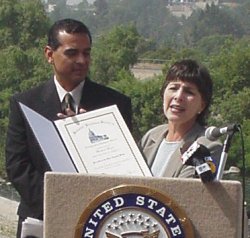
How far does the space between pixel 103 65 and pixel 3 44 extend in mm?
3849

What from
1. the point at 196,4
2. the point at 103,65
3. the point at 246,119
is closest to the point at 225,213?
the point at 246,119

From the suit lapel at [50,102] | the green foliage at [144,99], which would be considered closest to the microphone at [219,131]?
the suit lapel at [50,102]

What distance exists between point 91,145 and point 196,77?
0.31 meters

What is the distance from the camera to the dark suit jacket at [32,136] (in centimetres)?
202

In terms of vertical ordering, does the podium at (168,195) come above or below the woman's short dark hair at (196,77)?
below

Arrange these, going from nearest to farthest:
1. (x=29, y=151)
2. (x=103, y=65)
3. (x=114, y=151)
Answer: (x=114, y=151)
(x=29, y=151)
(x=103, y=65)

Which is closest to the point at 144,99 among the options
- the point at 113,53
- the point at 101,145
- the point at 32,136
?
the point at 113,53

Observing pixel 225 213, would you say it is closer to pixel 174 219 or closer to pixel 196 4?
pixel 174 219

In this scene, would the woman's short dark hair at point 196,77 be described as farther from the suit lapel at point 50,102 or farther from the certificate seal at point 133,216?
the certificate seal at point 133,216

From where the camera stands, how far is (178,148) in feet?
6.30

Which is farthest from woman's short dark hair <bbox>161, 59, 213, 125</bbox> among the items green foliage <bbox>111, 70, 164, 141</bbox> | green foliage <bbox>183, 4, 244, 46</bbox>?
green foliage <bbox>183, 4, 244, 46</bbox>

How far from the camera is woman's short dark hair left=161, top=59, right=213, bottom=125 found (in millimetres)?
1936

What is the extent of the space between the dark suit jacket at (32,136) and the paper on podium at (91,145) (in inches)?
6.6

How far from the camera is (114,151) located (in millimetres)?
1821
